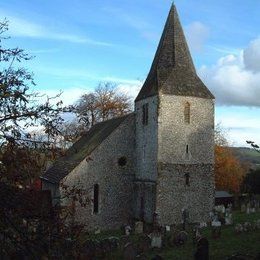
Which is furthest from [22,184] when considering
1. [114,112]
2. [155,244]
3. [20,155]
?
[114,112]

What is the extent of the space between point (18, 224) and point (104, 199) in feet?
79.2

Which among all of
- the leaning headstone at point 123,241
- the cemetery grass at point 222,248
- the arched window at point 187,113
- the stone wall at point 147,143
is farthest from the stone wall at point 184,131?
the cemetery grass at point 222,248

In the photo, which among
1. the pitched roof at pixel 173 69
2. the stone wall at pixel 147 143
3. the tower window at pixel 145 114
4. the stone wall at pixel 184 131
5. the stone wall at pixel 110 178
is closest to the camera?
the stone wall at pixel 184 131

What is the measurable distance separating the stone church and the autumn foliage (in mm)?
18302

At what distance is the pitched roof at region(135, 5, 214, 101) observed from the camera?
30719 millimetres

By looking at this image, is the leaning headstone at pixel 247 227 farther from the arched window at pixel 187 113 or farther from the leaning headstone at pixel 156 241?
the arched window at pixel 187 113

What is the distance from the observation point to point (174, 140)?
3025 cm

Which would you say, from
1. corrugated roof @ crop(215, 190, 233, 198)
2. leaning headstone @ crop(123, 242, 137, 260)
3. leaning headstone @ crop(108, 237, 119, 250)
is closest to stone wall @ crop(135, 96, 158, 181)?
leaning headstone @ crop(108, 237, 119, 250)

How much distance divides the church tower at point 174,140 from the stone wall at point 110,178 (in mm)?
643

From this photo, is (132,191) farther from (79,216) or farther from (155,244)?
(155,244)

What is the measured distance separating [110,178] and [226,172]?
22.0 meters

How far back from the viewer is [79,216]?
98.5 ft

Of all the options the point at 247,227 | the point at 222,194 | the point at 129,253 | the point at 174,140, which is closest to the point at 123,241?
the point at 129,253

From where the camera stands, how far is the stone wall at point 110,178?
30594 mm
